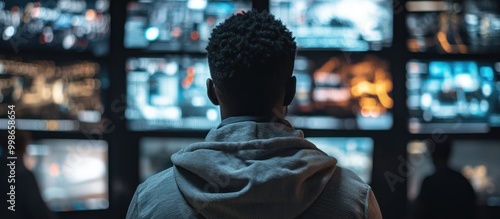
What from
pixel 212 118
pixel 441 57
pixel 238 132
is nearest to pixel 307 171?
pixel 238 132

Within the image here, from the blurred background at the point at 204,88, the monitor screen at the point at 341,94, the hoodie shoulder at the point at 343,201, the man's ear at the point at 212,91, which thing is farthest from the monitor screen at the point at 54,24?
the hoodie shoulder at the point at 343,201

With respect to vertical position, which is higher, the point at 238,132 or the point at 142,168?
the point at 238,132

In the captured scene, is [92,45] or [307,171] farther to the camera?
[92,45]

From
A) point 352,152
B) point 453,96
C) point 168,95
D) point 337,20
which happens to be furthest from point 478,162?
point 168,95

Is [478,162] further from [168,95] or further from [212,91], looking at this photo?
[212,91]

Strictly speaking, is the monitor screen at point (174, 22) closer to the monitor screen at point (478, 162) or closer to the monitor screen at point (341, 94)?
the monitor screen at point (341, 94)

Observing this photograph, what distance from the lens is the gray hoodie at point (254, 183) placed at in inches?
43.9

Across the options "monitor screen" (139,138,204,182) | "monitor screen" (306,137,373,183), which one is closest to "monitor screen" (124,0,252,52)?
"monitor screen" (139,138,204,182)

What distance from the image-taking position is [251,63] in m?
1.13

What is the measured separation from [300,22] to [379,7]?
462 millimetres

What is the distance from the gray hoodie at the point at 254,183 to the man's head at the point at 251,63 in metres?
0.04

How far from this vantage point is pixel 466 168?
413 centimetres

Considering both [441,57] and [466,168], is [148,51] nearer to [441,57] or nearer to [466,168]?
[441,57]

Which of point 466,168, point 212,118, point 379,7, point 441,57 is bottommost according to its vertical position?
point 466,168
